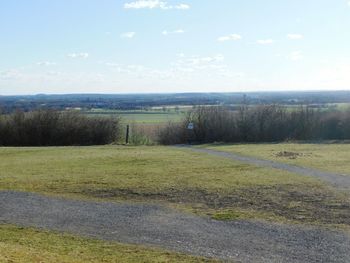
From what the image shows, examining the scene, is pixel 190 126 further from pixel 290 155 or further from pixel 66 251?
pixel 66 251

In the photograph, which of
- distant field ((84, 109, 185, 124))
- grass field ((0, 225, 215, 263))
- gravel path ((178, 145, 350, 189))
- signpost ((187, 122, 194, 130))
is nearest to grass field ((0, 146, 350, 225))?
gravel path ((178, 145, 350, 189))

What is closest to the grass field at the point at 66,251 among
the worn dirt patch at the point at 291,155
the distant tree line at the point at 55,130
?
the worn dirt patch at the point at 291,155

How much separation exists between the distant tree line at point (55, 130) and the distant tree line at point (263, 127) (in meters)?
5.69

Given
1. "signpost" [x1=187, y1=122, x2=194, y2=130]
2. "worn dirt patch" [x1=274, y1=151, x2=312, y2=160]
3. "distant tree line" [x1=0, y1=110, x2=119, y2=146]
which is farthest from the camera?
"distant tree line" [x1=0, y1=110, x2=119, y2=146]

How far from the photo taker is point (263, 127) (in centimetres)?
4484

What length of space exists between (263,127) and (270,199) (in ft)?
99.4

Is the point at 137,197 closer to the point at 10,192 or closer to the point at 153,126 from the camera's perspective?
the point at 10,192

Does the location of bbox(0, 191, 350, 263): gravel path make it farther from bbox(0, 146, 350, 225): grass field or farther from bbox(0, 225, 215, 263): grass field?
bbox(0, 146, 350, 225): grass field

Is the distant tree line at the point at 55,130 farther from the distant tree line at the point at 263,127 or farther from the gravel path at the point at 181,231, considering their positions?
the gravel path at the point at 181,231

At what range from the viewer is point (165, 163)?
77.0 feet

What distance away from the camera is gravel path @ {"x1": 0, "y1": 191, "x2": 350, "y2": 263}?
32.8 feet

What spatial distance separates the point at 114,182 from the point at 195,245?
790 centimetres

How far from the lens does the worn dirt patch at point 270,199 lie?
43.2 ft

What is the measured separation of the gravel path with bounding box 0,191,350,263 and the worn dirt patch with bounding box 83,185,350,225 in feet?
3.43
